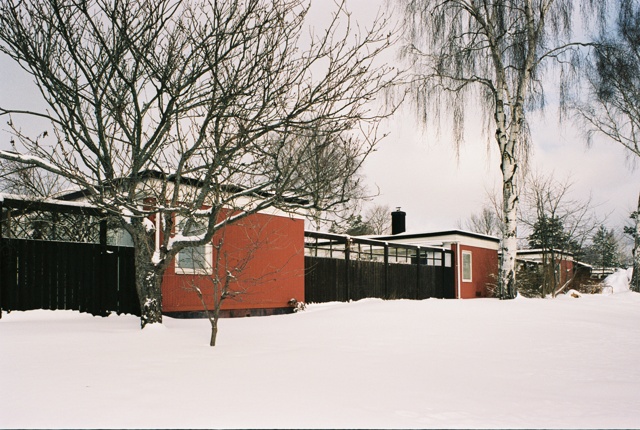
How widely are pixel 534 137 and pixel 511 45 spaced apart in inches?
101

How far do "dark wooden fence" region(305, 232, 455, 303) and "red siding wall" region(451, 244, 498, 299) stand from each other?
1.15 feet

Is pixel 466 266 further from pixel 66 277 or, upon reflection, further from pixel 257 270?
pixel 66 277

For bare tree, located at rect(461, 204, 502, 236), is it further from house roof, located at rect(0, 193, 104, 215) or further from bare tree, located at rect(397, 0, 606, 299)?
house roof, located at rect(0, 193, 104, 215)

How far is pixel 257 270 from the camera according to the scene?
41.4ft

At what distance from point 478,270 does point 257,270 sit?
13619 mm

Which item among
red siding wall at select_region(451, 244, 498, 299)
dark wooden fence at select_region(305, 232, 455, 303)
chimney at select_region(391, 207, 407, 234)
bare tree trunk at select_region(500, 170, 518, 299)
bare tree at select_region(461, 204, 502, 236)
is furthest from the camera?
bare tree at select_region(461, 204, 502, 236)

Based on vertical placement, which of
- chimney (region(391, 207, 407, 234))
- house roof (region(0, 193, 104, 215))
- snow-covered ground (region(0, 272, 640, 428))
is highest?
chimney (region(391, 207, 407, 234))

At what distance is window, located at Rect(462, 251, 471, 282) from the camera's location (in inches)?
885

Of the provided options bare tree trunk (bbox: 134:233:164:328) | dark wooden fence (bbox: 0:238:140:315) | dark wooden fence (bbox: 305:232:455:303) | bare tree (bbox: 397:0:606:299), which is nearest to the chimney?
dark wooden fence (bbox: 305:232:455:303)

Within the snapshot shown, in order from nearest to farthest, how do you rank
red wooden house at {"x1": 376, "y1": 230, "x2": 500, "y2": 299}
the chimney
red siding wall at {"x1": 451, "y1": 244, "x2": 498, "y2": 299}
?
red wooden house at {"x1": 376, "y1": 230, "x2": 500, "y2": 299} < red siding wall at {"x1": 451, "y1": 244, "x2": 498, "y2": 299} < the chimney

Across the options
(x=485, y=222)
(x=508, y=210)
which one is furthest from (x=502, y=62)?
(x=485, y=222)

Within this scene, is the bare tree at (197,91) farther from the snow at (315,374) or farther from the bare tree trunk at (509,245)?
the bare tree trunk at (509,245)

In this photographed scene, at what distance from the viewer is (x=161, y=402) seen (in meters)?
4.21

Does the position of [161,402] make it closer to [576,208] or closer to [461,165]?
[461,165]
